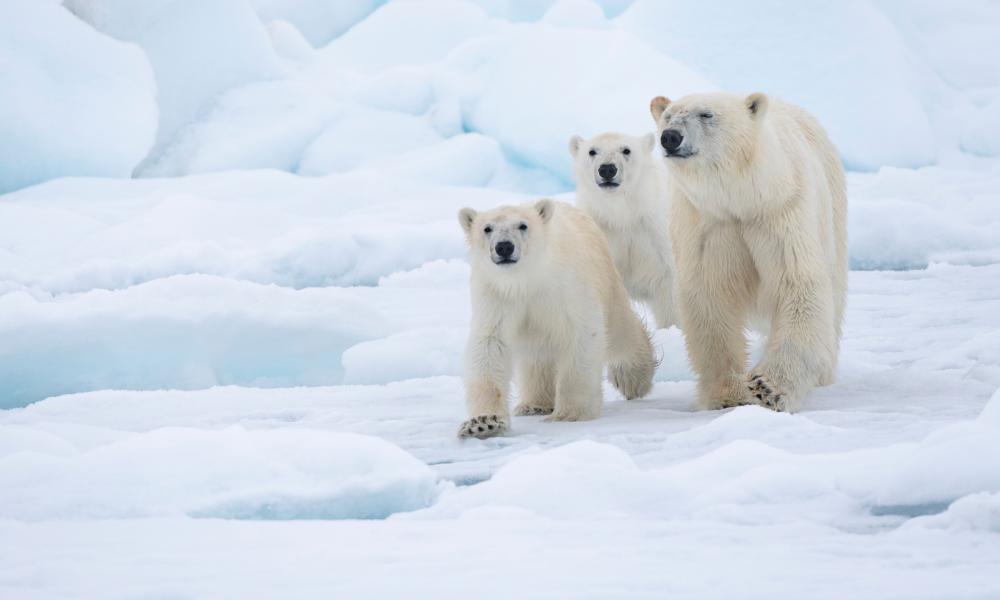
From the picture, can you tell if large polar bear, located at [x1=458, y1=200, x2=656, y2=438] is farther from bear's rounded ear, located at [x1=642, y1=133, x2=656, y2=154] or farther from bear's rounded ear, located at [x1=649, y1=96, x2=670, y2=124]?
bear's rounded ear, located at [x1=642, y1=133, x2=656, y2=154]

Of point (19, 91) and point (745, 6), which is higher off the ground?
point (745, 6)

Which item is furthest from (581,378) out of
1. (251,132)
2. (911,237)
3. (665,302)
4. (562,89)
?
(251,132)

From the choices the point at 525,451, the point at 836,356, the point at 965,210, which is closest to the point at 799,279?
the point at 836,356

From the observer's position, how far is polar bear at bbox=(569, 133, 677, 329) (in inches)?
202

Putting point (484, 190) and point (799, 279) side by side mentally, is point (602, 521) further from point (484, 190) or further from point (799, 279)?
point (484, 190)

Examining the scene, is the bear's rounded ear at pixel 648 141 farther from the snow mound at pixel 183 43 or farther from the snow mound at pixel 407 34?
the snow mound at pixel 407 34

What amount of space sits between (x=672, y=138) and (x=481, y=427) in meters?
1.04

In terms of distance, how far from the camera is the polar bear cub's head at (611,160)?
4902 mm

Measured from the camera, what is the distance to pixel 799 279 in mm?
3598

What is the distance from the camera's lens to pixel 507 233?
364 cm

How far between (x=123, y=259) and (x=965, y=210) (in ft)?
21.8

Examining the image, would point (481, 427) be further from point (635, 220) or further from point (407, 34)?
point (407, 34)

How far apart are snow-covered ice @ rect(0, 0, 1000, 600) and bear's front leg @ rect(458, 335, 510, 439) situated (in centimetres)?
19

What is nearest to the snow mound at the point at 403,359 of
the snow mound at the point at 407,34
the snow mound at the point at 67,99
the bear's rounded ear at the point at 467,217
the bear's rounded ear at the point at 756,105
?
the bear's rounded ear at the point at 467,217
